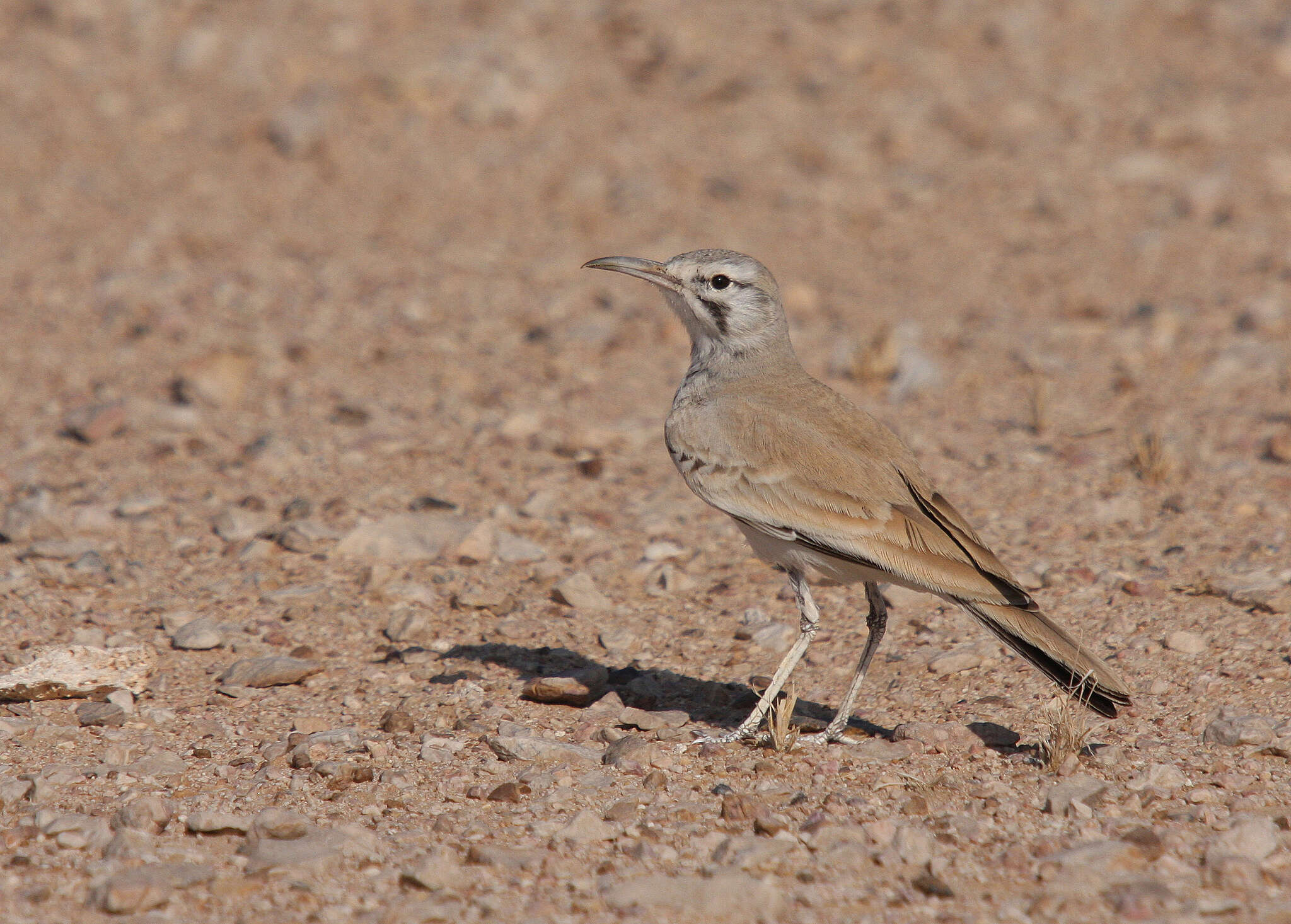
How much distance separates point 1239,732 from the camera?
4762 millimetres

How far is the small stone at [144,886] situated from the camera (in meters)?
3.73

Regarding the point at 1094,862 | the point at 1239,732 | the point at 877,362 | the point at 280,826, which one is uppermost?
the point at 877,362

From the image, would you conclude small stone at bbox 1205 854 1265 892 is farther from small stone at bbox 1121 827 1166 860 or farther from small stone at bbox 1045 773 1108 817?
small stone at bbox 1045 773 1108 817

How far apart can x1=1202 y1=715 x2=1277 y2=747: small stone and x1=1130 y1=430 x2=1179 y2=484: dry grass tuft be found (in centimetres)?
273

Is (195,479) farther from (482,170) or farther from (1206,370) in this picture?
(1206,370)

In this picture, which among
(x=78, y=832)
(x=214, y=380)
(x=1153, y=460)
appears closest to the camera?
(x=78, y=832)

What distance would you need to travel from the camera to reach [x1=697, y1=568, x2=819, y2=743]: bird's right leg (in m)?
5.01

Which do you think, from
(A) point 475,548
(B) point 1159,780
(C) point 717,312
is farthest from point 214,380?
(B) point 1159,780

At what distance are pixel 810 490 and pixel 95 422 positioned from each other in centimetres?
510

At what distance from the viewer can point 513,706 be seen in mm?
5422

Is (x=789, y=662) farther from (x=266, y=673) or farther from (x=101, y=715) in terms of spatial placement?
(x=101, y=715)

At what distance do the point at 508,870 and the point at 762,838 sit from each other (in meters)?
0.79

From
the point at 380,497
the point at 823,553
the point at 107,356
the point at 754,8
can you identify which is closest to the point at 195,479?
the point at 380,497

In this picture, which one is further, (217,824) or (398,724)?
(398,724)
